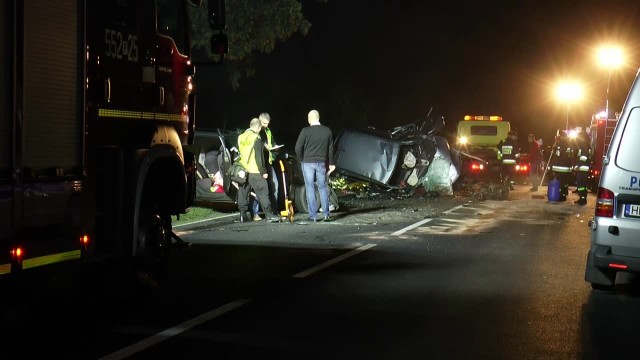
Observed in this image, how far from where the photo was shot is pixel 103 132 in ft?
23.0

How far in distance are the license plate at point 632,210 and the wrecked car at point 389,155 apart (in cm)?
1200

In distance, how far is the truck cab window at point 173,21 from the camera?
8.08 m

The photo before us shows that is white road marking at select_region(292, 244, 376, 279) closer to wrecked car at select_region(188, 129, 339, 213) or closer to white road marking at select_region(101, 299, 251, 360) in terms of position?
white road marking at select_region(101, 299, 251, 360)

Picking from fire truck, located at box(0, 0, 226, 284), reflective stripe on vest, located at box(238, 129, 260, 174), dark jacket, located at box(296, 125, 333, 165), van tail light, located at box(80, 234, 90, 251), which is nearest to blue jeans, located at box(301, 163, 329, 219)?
dark jacket, located at box(296, 125, 333, 165)

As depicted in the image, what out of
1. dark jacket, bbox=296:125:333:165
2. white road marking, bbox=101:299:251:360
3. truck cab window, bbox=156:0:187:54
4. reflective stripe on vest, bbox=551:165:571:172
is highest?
truck cab window, bbox=156:0:187:54

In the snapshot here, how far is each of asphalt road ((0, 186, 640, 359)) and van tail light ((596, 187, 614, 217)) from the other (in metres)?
0.83

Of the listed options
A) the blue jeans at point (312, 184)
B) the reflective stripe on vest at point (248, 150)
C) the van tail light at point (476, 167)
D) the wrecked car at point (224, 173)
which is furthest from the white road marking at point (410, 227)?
the van tail light at point (476, 167)

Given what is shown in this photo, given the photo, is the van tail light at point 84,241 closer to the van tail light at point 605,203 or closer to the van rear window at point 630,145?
the van tail light at point 605,203

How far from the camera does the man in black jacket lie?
1486 centimetres

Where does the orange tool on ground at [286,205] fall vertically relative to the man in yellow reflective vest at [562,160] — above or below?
below

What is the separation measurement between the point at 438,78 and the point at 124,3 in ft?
139

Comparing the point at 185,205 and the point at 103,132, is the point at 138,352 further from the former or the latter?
the point at 185,205

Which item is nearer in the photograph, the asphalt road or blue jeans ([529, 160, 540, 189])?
the asphalt road

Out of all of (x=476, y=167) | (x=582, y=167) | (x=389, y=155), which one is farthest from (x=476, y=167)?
(x=389, y=155)
